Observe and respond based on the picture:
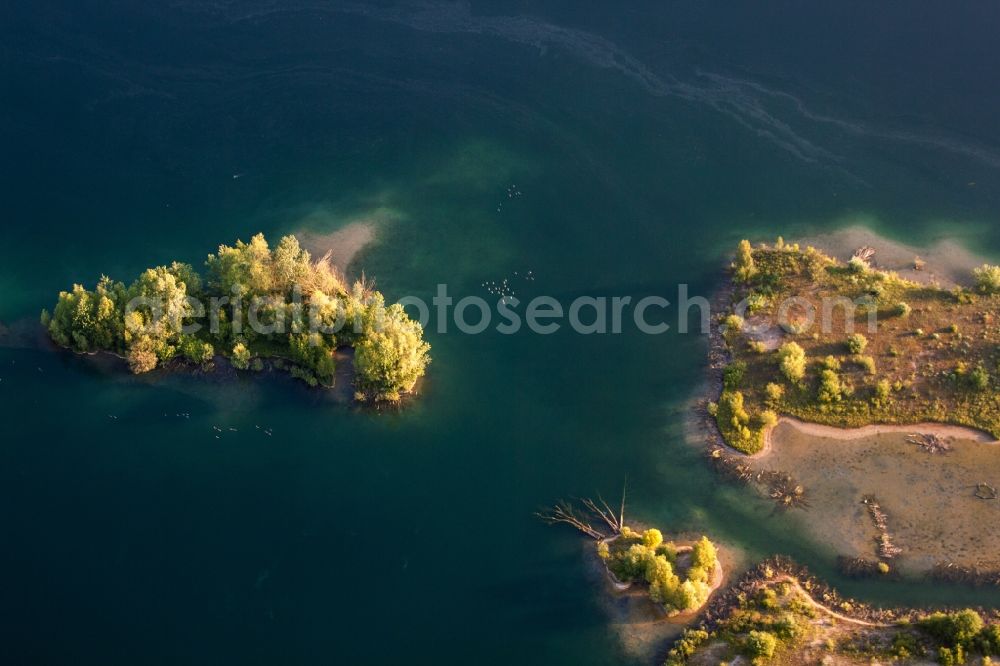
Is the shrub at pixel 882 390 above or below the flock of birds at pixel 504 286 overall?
below

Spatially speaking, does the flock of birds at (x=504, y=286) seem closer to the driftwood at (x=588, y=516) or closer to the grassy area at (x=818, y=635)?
the driftwood at (x=588, y=516)

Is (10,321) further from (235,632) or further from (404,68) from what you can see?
(404,68)

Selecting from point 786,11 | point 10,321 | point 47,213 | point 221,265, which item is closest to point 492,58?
point 786,11

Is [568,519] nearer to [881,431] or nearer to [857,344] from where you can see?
[881,431]

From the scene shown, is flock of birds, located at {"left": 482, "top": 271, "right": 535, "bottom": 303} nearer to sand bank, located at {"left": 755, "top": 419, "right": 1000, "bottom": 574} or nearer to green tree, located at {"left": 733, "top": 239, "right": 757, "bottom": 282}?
green tree, located at {"left": 733, "top": 239, "right": 757, "bottom": 282}

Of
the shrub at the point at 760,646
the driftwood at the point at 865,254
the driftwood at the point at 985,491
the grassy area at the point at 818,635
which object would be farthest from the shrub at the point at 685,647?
the driftwood at the point at 865,254

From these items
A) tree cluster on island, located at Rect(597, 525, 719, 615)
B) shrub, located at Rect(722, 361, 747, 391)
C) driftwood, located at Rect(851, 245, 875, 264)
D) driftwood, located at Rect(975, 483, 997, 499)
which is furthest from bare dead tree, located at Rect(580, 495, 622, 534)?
driftwood, located at Rect(851, 245, 875, 264)
